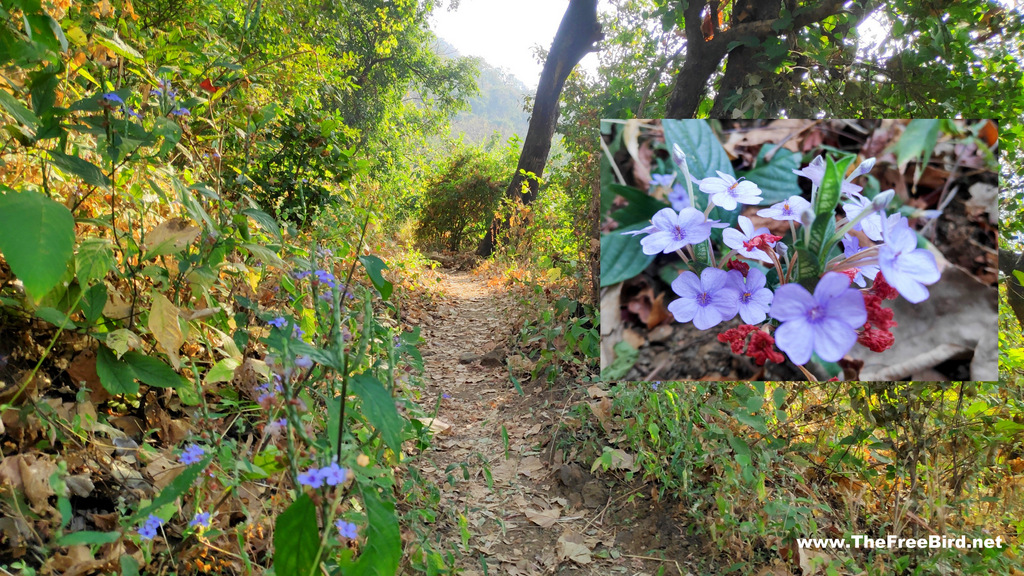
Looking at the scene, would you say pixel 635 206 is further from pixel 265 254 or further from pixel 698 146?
pixel 265 254

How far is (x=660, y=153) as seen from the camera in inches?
87.6

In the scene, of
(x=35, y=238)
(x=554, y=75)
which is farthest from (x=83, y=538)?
(x=554, y=75)

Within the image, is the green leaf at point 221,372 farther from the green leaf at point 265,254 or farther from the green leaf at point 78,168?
the green leaf at point 78,168

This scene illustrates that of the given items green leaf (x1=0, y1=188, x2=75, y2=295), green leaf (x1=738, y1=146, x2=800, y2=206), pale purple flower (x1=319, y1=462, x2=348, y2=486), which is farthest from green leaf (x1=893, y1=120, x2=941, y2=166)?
green leaf (x1=0, y1=188, x2=75, y2=295)

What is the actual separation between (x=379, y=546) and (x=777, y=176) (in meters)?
1.84

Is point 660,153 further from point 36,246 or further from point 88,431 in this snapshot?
point 88,431

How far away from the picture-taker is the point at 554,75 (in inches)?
282

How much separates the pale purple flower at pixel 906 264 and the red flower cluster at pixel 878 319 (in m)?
0.06

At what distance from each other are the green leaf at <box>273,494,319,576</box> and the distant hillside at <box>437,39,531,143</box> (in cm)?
4395

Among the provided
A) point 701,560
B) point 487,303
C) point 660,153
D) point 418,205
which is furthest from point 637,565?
point 418,205

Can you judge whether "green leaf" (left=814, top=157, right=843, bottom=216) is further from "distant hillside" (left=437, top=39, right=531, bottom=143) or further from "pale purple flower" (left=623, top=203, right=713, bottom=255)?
"distant hillside" (left=437, top=39, right=531, bottom=143)

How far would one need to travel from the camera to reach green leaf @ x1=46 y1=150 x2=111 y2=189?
49.2 inches

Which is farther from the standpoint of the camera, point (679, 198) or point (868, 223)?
point (679, 198)

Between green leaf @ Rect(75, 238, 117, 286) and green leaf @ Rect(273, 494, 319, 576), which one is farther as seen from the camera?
green leaf @ Rect(75, 238, 117, 286)
